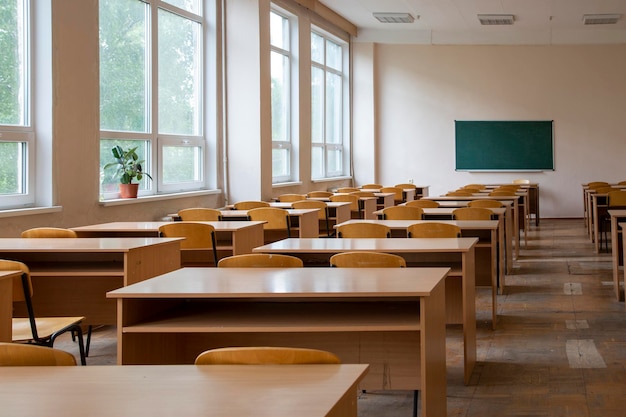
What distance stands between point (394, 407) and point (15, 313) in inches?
89.9

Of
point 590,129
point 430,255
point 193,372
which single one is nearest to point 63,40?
point 430,255

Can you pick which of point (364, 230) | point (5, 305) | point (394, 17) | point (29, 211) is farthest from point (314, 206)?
point (394, 17)

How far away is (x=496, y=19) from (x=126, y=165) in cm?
866

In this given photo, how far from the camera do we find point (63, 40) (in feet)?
23.8

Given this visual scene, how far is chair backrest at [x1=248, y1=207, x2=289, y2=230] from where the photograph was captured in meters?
7.71

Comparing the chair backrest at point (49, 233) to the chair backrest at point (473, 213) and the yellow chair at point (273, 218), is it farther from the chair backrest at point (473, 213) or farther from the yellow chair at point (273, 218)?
the chair backrest at point (473, 213)

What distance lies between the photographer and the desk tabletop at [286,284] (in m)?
3.04

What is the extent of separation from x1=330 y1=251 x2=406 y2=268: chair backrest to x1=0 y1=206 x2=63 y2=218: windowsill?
3210 mm

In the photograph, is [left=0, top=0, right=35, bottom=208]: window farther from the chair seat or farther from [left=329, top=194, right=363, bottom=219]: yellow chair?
[left=329, top=194, right=363, bottom=219]: yellow chair

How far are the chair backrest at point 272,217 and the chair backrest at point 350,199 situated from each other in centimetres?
260

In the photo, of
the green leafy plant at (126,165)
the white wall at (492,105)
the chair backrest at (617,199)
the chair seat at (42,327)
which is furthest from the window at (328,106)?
the chair seat at (42,327)

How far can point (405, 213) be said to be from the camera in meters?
7.89

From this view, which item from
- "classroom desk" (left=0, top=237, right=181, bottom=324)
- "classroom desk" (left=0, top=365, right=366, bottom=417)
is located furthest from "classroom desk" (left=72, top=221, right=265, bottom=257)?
"classroom desk" (left=0, top=365, right=366, bottom=417)

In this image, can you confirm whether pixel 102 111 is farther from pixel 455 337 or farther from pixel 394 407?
pixel 394 407
